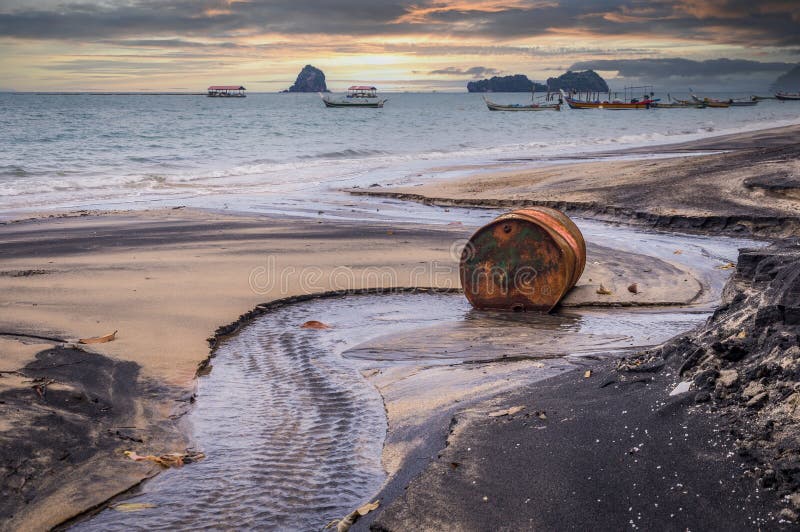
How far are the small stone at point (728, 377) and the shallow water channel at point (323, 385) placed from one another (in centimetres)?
155

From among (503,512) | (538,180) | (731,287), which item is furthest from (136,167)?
(503,512)

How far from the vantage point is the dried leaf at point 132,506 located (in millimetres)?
3688

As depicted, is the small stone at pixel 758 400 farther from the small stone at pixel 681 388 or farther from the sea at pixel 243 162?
the sea at pixel 243 162

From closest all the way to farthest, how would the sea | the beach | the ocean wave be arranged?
the beach → the sea → the ocean wave

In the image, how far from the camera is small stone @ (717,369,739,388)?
12.2 ft

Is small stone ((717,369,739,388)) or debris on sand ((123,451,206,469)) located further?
debris on sand ((123,451,206,469))

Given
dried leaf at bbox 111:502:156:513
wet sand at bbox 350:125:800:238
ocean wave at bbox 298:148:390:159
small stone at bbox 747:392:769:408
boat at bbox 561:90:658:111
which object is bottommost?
dried leaf at bbox 111:502:156:513

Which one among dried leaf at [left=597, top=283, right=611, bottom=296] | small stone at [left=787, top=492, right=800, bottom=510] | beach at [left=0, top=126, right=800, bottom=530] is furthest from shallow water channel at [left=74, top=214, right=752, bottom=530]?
small stone at [left=787, top=492, right=800, bottom=510]

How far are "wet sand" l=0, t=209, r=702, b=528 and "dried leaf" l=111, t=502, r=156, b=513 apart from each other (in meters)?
0.11

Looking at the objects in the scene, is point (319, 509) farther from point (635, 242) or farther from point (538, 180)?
point (538, 180)

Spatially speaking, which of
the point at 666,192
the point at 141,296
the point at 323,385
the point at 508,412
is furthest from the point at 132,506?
the point at 666,192

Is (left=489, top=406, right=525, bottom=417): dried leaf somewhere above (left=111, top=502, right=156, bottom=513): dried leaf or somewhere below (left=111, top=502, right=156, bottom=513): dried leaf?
above

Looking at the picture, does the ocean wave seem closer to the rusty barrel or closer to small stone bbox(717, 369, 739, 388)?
the rusty barrel

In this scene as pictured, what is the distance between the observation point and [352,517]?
3.52 m
